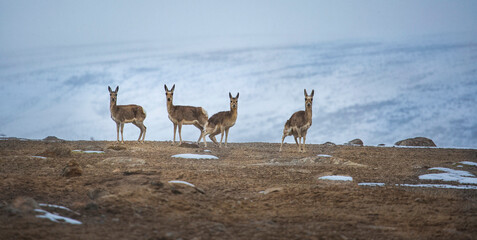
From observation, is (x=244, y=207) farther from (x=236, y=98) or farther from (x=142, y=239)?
(x=236, y=98)

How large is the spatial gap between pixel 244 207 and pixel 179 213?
148 centimetres

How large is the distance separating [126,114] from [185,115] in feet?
10.7

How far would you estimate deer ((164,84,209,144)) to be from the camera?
27.2 meters

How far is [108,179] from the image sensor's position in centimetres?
1112

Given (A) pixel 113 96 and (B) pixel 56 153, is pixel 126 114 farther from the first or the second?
(B) pixel 56 153

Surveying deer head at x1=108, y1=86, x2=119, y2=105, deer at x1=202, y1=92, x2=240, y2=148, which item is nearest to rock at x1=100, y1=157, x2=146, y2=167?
deer at x1=202, y1=92, x2=240, y2=148

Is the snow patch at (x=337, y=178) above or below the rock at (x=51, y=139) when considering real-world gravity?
below

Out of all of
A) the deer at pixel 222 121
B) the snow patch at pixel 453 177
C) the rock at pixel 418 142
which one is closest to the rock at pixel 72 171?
the snow patch at pixel 453 177

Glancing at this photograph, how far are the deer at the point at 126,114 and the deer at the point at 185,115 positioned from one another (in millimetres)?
1891

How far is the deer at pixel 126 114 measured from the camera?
2716 cm

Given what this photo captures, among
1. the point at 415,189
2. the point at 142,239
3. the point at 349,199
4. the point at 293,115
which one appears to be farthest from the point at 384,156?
the point at 142,239

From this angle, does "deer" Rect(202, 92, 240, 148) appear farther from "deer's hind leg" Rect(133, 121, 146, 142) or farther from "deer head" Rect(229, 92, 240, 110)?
"deer's hind leg" Rect(133, 121, 146, 142)

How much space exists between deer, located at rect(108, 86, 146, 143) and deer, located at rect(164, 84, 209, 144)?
1.89 metres

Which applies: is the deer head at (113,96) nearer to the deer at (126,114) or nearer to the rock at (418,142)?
the deer at (126,114)
